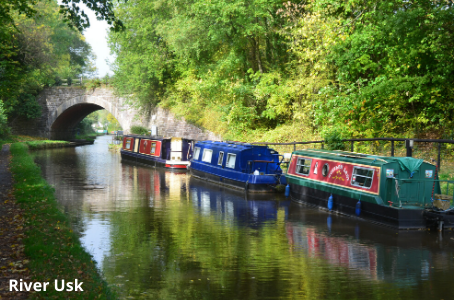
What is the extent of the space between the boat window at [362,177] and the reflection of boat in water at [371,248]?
Result: 0.98 metres

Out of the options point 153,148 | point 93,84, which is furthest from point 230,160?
point 93,84

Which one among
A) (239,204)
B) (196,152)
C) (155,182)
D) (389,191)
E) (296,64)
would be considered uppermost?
(296,64)

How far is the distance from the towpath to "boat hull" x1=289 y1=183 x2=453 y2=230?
8.15 metres

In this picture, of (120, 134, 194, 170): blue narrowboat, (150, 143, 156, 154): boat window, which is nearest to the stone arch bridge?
(120, 134, 194, 170): blue narrowboat

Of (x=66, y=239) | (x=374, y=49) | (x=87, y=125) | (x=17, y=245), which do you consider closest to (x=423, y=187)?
(x=374, y=49)

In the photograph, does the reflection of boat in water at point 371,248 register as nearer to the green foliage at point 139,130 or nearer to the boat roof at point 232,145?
the boat roof at point 232,145

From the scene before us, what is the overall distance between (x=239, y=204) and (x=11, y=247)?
28.3 feet

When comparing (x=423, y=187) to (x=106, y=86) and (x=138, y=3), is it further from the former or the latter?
(x=106, y=86)

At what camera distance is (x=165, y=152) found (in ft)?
90.2

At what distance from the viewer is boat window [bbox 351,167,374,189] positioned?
12812 mm

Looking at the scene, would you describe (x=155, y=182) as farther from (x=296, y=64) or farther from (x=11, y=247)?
(x=11, y=247)

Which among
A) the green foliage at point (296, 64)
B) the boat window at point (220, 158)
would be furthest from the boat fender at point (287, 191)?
the boat window at point (220, 158)

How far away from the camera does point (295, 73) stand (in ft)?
81.1

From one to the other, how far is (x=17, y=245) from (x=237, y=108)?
62.5 feet
